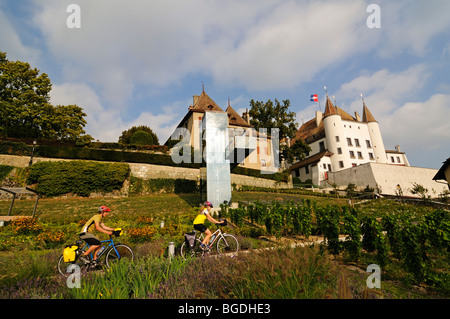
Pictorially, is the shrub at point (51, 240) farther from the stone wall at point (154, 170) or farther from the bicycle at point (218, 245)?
the stone wall at point (154, 170)

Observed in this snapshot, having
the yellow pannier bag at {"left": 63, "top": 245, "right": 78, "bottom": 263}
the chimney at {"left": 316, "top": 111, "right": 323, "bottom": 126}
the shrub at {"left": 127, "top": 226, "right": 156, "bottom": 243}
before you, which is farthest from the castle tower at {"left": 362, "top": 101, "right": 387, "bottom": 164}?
the yellow pannier bag at {"left": 63, "top": 245, "right": 78, "bottom": 263}

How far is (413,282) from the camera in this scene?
4918 mm

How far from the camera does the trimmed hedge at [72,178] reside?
1931 cm

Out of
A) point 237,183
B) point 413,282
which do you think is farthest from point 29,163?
point 413,282

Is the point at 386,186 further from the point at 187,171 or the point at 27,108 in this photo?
the point at 27,108

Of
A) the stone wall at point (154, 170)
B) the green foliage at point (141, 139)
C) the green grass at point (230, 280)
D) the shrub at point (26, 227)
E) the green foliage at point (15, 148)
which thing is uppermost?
the green foliage at point (141, 139)

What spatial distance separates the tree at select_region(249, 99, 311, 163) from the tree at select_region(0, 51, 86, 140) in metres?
29.2

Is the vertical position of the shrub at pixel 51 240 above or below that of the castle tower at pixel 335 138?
below

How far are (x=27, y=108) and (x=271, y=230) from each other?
115ft

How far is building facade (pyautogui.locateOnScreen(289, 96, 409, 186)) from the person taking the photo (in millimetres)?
43844

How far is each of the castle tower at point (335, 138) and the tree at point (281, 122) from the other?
9352 millimetres

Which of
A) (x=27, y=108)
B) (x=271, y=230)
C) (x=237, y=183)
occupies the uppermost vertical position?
(x=27, y=108)

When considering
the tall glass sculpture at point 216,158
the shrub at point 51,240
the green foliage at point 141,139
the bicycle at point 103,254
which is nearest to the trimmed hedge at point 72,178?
the green foliage at point 141,139

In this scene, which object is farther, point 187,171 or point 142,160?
point 187,171
